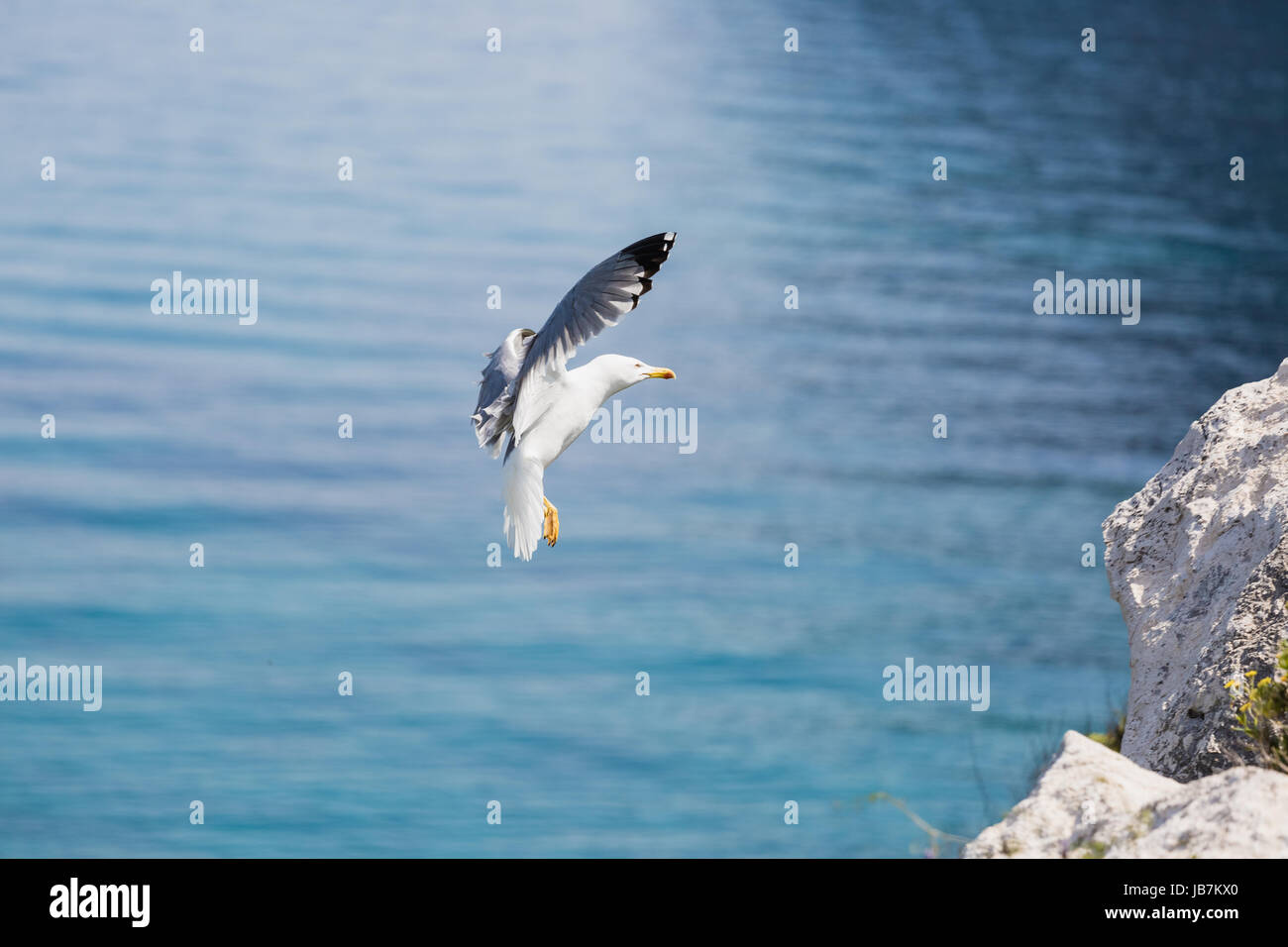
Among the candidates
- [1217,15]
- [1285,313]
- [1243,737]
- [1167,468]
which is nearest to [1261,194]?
[1285,313]

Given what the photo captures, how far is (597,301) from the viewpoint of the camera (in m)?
4.83

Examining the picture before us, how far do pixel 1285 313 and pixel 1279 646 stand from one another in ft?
43.3

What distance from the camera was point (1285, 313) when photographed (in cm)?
1606

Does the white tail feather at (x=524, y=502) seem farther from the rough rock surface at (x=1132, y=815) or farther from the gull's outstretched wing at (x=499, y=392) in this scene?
the rough rock surface at (x=1132, y=815)

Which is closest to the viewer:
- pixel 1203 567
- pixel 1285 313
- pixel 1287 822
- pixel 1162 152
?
pixel 1287 822

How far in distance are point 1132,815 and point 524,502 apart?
8.53ft

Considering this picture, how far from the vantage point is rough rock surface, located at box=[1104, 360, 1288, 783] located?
4.20 metres

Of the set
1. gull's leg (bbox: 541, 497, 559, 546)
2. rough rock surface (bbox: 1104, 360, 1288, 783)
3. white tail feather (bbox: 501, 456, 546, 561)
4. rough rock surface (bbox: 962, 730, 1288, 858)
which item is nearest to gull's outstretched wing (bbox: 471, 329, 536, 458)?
white tail feather (bbox: 501, 456, 546, 561)

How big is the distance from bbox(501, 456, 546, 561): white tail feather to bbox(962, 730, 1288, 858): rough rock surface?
2.20 metres

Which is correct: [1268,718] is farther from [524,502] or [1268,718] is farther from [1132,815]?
[524,502]

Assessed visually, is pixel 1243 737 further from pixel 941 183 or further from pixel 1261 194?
pixel 1261 194

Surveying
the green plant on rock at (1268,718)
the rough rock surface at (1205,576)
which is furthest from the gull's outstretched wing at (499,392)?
the green plant on rock at (1268,718)

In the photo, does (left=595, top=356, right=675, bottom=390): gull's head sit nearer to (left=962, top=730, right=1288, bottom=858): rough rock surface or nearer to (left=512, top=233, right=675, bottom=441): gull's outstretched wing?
(left=512, top=233, right=675, bottom=441): gull's outstretched wing

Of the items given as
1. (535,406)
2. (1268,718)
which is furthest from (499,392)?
(1268,718)
